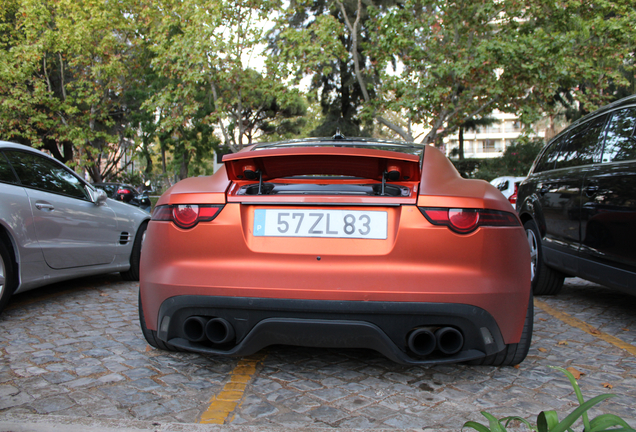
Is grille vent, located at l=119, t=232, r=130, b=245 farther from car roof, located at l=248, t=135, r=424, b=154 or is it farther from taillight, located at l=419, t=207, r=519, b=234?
taillight, located at l=419, t=207, r=519, b=234

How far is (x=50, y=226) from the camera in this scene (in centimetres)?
464

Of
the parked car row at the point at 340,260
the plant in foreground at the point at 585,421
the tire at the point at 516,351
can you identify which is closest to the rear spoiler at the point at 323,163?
the parked car row at the point at 340,260

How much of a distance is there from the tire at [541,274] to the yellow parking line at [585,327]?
Result: 9.0 inches

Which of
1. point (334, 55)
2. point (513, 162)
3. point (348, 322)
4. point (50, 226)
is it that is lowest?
point (348, 322)

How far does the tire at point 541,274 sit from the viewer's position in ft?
17.4

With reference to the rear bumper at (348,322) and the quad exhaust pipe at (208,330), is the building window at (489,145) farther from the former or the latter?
the quad exhaust pipe at (208,330)

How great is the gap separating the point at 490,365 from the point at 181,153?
2728 centimetres

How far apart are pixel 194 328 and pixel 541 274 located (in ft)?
12.9

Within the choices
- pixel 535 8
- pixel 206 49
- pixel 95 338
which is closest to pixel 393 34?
pixel 535 8

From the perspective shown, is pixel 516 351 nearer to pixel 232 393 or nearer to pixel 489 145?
pixel 232 393

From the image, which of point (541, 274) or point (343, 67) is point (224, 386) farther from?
point (343, 67)

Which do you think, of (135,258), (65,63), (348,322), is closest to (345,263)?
(348,322)

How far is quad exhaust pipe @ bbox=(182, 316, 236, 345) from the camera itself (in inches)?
99.8

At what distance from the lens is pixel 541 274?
17.6ft
